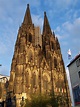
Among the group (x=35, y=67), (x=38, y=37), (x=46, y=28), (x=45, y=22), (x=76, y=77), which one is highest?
(x=45, y=22)

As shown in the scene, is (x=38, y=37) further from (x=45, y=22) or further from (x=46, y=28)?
(x=45, y=22)

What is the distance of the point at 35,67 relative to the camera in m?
41.2

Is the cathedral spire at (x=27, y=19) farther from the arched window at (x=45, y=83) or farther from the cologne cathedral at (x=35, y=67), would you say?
the arched window at (x=45, y=83)

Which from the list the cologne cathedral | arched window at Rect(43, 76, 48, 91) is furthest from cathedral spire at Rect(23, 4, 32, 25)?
arched window at Rect(43, 76, 48, 91)

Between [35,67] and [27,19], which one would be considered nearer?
[35,67]

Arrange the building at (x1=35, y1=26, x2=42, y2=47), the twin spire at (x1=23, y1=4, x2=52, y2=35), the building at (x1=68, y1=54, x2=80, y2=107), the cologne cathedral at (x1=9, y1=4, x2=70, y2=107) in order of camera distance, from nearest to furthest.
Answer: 1. the building at (x1=68, y1=54, x2=80, y2=107)
2. the cologne cathedral at (x1=9, y1=4, x2=70, y2=107)
3. the twin spire at (x1=23, y1=4, x2=52, y2=35)
4. the building at (x1=35, y1=26, x2=42, y2=47)

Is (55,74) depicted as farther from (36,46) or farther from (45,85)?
(36,46)

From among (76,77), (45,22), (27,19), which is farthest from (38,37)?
(76,77)

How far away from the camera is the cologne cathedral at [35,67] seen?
121 ft

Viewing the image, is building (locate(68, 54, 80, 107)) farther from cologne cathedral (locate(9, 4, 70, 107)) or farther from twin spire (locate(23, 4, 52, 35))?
twin spire (locate(23, 4, 52, 35))

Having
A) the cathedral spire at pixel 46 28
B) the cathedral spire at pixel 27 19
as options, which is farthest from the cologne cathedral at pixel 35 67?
the cathedral spire at pixel 46 28

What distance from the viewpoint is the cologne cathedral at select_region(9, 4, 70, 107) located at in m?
36.9

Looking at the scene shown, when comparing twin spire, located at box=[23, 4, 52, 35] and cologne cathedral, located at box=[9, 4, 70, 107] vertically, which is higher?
twin spire, located at box=[23, 4, 52, 35]

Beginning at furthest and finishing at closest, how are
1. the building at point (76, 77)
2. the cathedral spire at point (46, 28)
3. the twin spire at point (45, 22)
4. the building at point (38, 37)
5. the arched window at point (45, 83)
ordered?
1. the cathedral spire at point (46, 28)
2. the building at point (38, 37)
3. the twin spire at point (45, 22)
4. the arched window at point (45, 83)
5. the building at point (76, 77)
